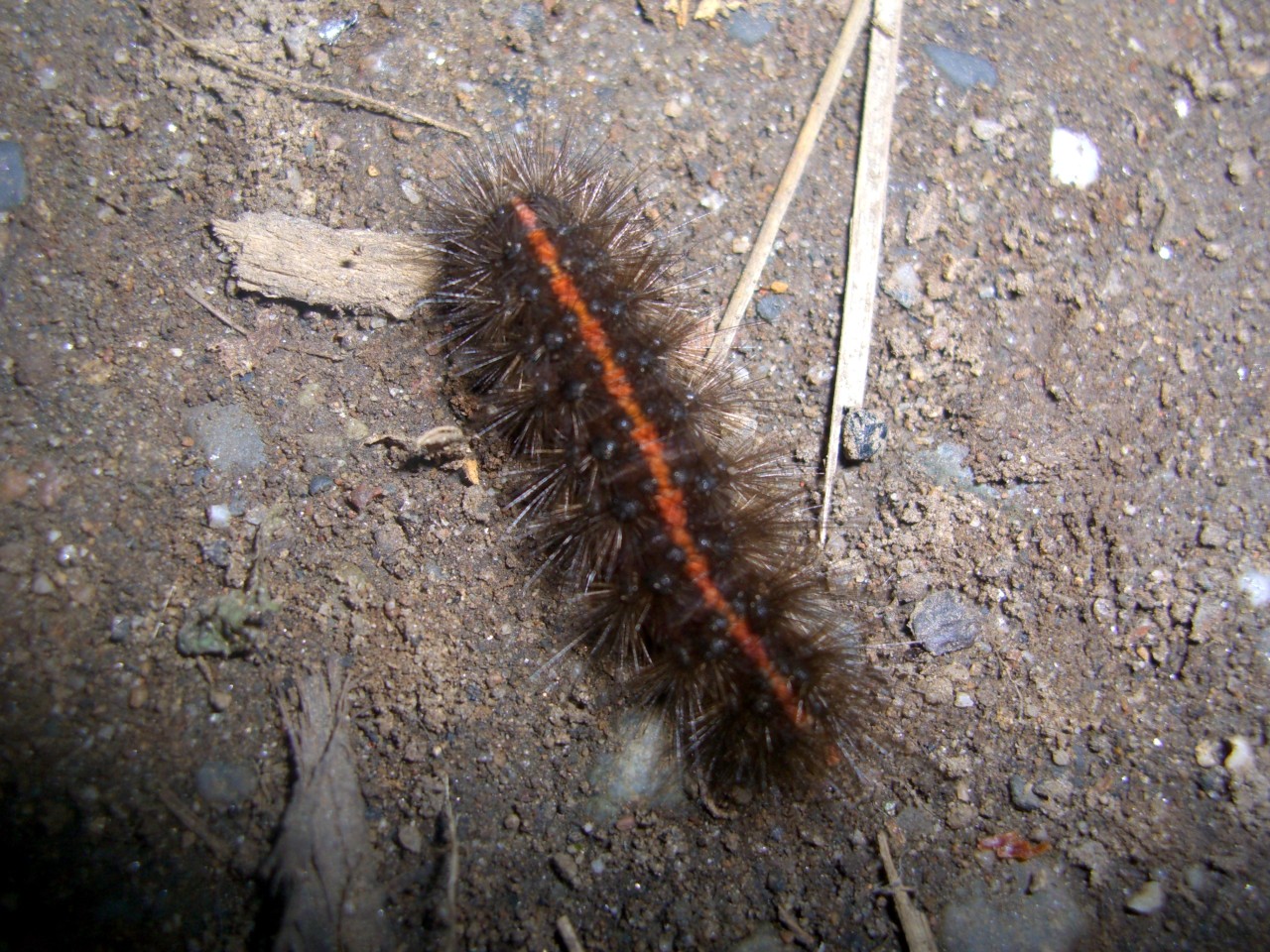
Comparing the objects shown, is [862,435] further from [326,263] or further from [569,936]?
[326,263]

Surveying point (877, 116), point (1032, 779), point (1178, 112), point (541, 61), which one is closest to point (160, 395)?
point (541, 61)

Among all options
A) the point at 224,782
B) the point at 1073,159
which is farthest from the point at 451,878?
the point at 1073,159

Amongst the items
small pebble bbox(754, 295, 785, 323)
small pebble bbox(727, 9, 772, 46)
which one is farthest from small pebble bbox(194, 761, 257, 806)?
small pebble bbox(727, 9, 772, 46)

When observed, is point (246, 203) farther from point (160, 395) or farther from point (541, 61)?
point (541, 61)

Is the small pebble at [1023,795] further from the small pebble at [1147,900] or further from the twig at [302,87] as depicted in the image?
the twig at [302,87]

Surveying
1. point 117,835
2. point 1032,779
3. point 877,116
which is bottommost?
point 117,835

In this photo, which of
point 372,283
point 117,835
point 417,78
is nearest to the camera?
point 117,835
